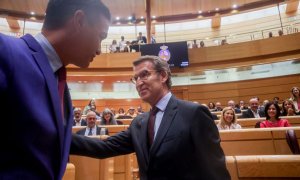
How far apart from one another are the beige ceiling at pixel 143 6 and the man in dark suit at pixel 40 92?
40.9 feet

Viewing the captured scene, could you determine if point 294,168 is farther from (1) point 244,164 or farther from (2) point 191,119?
(2) point 191,119

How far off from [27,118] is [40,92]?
0.24ft

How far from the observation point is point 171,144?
44.3 inches

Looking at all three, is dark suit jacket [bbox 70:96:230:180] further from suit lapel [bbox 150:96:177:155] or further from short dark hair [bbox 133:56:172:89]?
short dark hair [bbox 133:56:172:89]

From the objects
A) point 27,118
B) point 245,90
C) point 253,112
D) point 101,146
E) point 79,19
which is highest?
point 79,19

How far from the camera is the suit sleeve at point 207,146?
1.03m

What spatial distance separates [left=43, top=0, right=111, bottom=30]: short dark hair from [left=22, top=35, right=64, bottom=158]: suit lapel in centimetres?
11

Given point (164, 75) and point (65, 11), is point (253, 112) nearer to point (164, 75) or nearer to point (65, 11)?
point (164, 75)

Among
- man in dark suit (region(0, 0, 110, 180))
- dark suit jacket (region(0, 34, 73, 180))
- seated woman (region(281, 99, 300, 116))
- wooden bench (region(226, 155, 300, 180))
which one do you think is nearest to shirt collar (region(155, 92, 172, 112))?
wooden bench (region(226, 155, 300, 180))

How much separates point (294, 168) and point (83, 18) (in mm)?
1017

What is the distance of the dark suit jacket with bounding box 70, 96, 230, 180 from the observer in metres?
1.05

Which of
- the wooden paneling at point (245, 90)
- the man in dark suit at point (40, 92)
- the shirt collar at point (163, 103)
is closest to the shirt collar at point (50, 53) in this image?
the man in dark suit at point (40, 92)

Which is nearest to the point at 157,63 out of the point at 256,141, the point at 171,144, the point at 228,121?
the point at 171,144

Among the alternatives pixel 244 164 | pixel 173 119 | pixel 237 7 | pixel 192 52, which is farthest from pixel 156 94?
pixel 237 7
